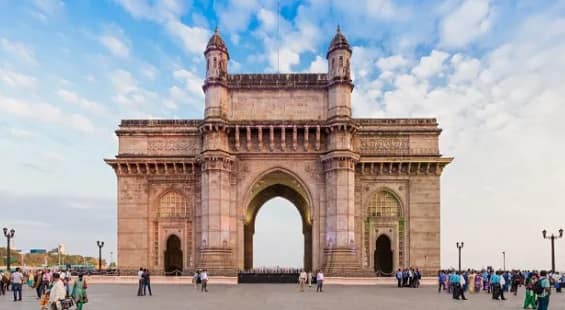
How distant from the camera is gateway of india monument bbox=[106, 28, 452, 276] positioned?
3881 cm

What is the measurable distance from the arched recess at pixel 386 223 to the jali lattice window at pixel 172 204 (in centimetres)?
1302

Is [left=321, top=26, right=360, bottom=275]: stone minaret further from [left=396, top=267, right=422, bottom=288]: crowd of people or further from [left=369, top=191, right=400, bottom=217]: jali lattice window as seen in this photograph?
[left=396, top=267, right=422, bottom=288]: crowd of people

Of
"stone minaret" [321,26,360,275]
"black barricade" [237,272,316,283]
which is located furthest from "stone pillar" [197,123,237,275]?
"stone minaret" [321,26,360,275]

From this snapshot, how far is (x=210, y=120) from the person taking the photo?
125ft

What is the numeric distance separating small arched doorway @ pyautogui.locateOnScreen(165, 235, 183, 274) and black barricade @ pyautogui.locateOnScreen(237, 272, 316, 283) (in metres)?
7.00

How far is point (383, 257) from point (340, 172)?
8.89 metres

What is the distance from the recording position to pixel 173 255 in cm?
4228

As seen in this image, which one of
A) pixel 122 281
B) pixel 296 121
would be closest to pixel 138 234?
pixel 122 281

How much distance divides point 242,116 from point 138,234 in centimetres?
1094

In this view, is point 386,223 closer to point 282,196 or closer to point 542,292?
point 282,196

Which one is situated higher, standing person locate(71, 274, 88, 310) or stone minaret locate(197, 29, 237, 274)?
stone minaret locate(197, 29, 237, 274)

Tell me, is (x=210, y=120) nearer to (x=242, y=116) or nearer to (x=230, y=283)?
(x=242, y=116)

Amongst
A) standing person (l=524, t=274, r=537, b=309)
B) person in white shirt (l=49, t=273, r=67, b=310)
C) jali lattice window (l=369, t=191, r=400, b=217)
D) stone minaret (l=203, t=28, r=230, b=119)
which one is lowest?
standing person (l=524, t=274, r=537, b=309)

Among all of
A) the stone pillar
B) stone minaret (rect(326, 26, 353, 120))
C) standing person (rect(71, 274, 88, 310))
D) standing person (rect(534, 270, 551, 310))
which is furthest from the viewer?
stone minaret (rect(326, 26, 353, 120))
